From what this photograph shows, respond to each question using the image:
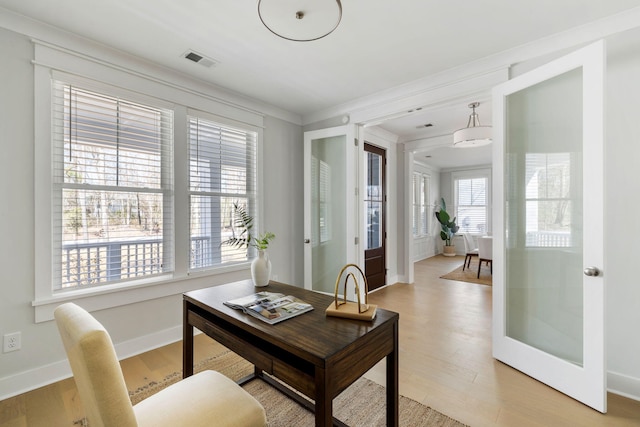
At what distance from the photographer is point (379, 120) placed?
11.4 ft

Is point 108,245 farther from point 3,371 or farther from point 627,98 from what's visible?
point 627,98

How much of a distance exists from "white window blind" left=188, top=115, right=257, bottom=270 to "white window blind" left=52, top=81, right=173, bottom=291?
270mm

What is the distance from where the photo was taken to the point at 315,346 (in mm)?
1122

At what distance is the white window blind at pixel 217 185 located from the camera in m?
3.04

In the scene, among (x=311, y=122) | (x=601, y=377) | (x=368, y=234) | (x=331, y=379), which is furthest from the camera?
(x=368, y=234)

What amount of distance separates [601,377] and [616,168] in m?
1.42

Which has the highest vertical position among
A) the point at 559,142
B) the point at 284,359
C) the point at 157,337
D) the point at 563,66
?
the point at 563,66

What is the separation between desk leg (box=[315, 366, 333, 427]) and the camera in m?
1.04

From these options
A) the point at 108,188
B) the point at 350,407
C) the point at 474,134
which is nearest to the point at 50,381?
the point at 108,188

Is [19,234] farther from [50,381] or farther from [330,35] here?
[330,35]

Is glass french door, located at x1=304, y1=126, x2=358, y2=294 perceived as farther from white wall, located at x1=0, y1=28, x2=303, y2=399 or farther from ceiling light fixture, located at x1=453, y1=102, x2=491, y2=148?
white wall, located at x1=0, y1=28, x2=303, y2=399

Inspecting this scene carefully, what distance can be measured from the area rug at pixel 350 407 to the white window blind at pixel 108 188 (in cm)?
108

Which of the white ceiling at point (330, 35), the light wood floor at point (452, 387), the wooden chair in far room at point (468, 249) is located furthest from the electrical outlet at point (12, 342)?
the wooden chair in far room at point (468, 249)

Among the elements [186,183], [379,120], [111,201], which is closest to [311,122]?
[379,120]
